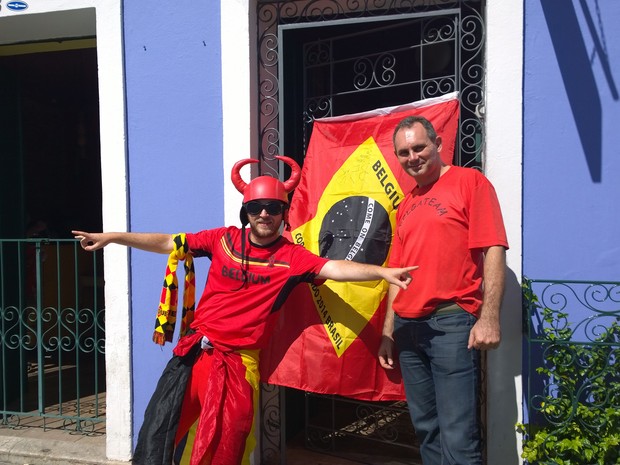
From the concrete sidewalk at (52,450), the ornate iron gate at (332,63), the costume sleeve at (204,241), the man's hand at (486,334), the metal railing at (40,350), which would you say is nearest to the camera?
the man's hand at (486,334)

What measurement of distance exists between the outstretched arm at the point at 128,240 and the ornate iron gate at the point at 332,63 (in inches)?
39.6

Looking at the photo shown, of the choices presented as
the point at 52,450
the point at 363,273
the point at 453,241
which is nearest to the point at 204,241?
the point at 363,273

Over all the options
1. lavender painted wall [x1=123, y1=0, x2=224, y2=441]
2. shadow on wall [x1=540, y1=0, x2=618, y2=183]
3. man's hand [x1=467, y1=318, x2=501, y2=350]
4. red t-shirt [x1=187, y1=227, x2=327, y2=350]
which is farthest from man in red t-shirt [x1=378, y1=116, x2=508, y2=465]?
lavender painted wall [x1=123, y1=0, x2=224, y2=441]

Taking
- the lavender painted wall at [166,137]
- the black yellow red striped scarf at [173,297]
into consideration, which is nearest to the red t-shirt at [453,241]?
the black yellow red striped scarf at [173,297]

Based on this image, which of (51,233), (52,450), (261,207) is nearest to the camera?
(261,207)

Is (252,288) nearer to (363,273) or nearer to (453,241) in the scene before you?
(363,273)

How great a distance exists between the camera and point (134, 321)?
4.16 metres

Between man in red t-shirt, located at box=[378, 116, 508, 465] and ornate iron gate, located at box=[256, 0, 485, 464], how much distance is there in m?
0.89

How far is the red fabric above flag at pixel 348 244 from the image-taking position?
3.36 m

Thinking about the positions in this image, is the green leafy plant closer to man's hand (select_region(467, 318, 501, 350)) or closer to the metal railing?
man's hand (select_region(467, 318, 501, 350))

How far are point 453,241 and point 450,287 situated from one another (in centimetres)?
22

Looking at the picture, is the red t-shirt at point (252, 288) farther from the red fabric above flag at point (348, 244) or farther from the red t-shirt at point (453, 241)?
the red t-shirt at point (453, 241)

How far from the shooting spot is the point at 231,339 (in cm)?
312

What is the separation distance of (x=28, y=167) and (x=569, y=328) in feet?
20.4
